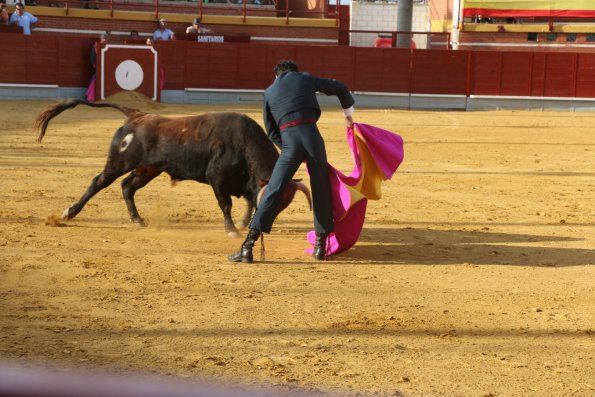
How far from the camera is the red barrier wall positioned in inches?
829

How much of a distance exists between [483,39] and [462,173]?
601 inches

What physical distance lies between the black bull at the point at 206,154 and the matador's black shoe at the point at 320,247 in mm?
380

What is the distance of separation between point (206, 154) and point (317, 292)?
6.66 feet

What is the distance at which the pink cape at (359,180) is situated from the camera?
20.6 ft

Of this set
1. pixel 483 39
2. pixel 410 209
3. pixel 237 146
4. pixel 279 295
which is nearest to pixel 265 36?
pixel 483 39

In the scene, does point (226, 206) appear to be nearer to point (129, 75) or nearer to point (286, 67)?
point (286, 67)

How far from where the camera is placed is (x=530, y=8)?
25500mm

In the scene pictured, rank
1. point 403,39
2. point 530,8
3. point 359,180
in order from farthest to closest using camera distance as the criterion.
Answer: point 403,39
point 530,8
point 359,180

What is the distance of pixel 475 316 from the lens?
4641 mm

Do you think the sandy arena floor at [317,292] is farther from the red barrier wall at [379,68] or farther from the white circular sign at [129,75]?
the red barrier wall at [379,68]

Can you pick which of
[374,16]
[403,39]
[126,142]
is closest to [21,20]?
[403,39]

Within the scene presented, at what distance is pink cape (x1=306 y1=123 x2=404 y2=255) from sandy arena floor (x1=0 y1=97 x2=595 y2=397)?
162 mm

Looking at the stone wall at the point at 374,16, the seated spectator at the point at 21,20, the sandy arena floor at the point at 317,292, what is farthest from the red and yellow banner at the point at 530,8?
the sandy arena floor at the point at 317,292

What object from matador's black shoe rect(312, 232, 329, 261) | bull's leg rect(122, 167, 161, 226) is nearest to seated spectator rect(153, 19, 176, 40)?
bull's leg rect(122, 167, 161, 226)
